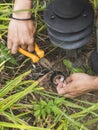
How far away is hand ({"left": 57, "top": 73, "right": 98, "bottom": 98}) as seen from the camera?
1.72 m

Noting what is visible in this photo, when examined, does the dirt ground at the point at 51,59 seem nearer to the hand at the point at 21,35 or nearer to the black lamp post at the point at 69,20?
the hand at the point at 21,35

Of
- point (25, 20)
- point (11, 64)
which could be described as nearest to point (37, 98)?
point (11, 64)

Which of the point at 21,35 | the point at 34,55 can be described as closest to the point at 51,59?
the point at 34,55

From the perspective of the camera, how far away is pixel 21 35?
1.75 metres

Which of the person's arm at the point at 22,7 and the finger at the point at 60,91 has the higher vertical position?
the person's arm at the point at 22,7

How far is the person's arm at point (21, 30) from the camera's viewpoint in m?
1.76

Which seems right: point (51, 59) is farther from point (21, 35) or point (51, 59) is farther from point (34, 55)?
point (21, 35)

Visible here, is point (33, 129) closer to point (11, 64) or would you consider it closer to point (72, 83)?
point (72, 83)

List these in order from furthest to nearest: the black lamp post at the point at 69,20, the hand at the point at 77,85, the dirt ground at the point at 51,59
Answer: the dirt ground at the point at 51,59 → the hand at the point at 77,85 → the black lamp post at the point at 69,20

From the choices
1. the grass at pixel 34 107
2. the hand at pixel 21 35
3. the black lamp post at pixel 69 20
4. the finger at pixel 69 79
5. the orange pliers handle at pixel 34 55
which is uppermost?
the black lamp post at pixel 69 20

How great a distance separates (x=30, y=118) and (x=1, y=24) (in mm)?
563

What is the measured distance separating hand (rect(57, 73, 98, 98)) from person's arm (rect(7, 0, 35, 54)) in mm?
253

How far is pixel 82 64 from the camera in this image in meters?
1.93

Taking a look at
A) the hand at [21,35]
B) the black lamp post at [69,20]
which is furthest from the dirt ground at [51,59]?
the black lamp post at [69,20]
